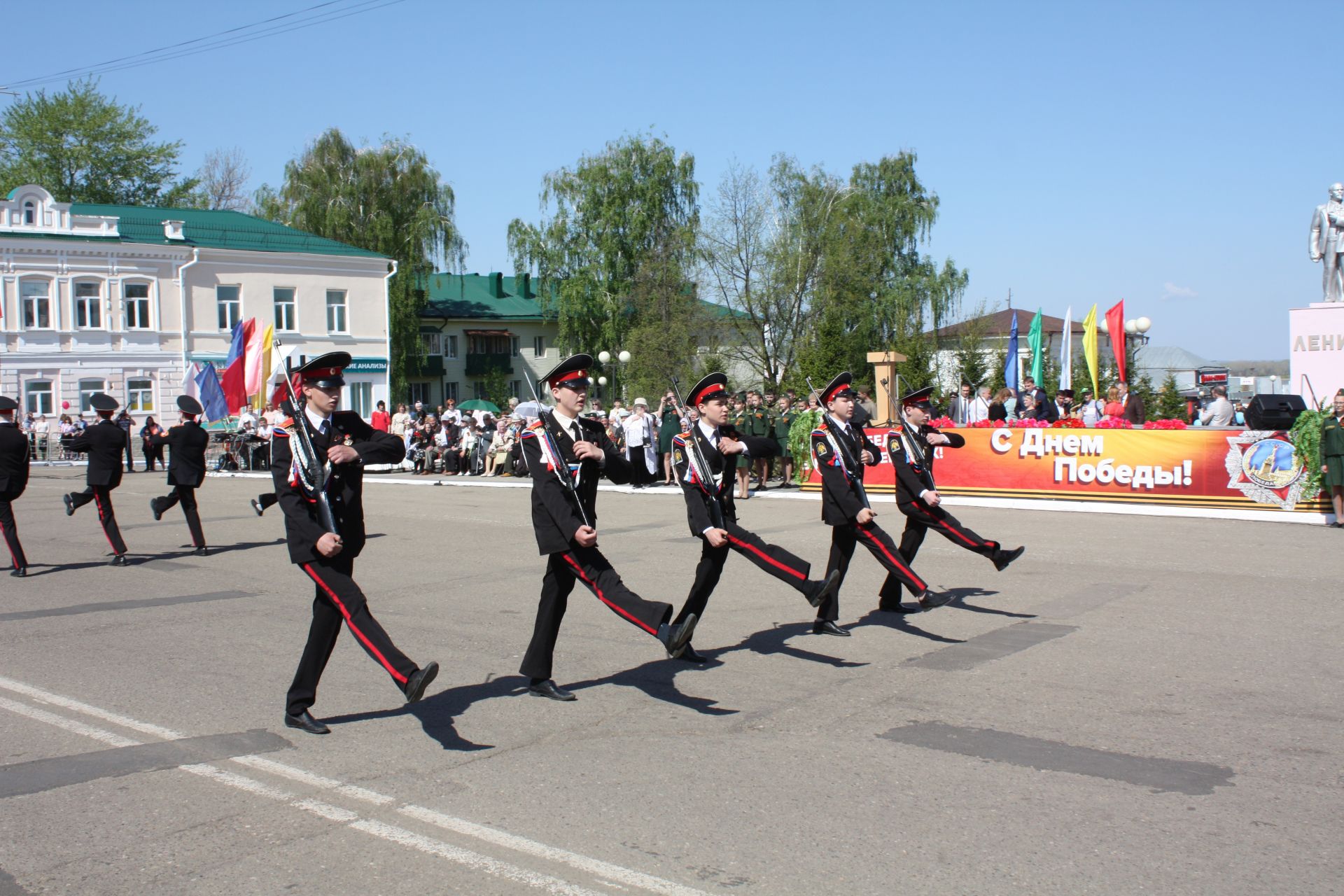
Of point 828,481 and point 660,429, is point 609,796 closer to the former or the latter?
point 828,481

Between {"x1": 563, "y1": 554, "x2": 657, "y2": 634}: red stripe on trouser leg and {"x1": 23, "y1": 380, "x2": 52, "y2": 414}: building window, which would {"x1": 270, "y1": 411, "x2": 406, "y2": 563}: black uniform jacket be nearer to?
Result: {"x1": 563, "y1": 554, "x2": 657, "y2": 634}: red stripe on trouser leg

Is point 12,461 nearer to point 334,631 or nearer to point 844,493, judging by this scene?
point 334,631

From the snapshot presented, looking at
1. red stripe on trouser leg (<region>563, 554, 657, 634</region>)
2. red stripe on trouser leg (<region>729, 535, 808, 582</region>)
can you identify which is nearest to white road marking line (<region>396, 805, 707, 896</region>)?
red stripe on trouser leg (<region>563, 554, 657, 634</region>)

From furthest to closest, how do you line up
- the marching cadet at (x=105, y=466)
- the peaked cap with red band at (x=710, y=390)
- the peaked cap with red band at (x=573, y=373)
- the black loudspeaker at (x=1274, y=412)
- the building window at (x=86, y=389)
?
the building window at (x=86, y=389) → the black loudspeaker at (x=1274, y=412) → the marching cadet at (x=105, y=466) → the peaked cap with red band at (x=710, y=390) → the peaked cap with red band at (x=573, y=373)

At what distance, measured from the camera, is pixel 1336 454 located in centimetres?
1480

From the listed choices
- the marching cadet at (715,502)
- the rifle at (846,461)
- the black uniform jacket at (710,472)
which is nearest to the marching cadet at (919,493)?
Answer: the rifle at (846,461)

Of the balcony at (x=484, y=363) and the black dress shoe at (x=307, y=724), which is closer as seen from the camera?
the black dress shoe at (x=307, y=724)

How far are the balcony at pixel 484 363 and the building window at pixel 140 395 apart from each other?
80.5 feet

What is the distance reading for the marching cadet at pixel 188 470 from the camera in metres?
13.4

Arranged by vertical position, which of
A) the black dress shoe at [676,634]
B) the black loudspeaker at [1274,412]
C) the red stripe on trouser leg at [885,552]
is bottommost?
the black dress shoe at [676,634]

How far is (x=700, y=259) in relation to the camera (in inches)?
1891

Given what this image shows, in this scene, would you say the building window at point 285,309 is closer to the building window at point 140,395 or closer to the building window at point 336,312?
the building window at point 336,312

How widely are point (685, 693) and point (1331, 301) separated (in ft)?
61.6

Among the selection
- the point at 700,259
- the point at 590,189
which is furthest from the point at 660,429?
the point at 590,189
